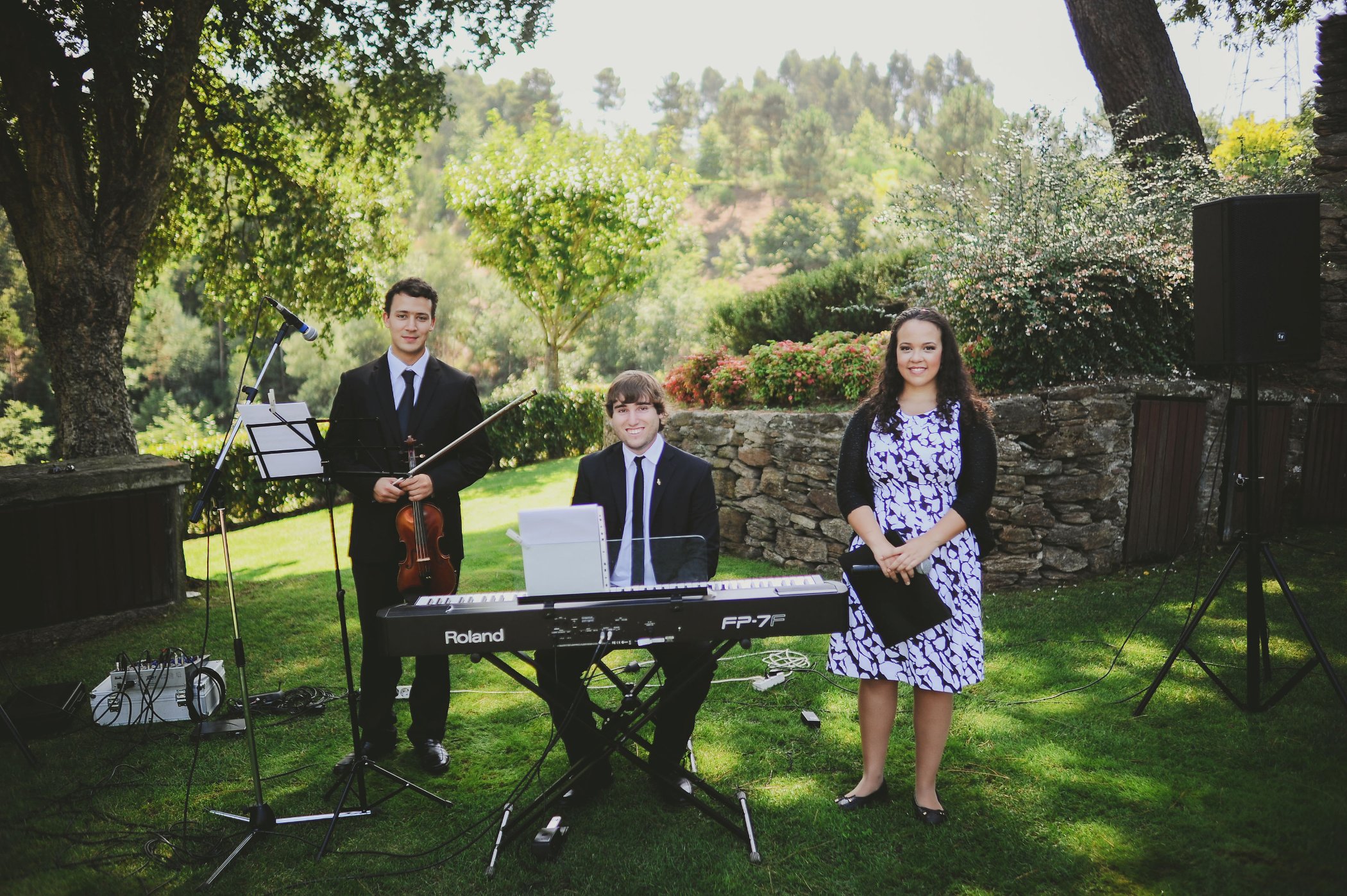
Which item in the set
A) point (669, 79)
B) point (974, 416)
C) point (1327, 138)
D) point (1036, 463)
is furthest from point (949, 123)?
point (974, 416)

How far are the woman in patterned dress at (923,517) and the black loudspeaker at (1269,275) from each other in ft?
5.13

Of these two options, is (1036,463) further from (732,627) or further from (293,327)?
(293,327)

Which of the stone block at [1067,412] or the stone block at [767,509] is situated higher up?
the stone block at [1067,412]

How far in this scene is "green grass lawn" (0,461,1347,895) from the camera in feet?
9.16

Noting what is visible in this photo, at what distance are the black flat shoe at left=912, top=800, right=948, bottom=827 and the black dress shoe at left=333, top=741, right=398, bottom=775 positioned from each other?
2.23 meters

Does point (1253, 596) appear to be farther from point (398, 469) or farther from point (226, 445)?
point (226, 445)

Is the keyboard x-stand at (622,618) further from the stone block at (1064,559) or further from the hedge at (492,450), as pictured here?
the hedge at (492,450)

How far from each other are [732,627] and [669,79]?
65.7m

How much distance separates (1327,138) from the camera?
746 centimetres

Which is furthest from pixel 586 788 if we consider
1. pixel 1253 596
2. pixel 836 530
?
pixel 836 530

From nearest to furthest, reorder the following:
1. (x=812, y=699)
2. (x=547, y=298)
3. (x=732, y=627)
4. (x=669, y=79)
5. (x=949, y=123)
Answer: (x=732, y=627) < (x=812, y=699) < (x=547, y=298) < (x=949, y=123) < (x=669, y=79)

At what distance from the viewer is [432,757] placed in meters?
3.68

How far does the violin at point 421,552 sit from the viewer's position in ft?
10.7

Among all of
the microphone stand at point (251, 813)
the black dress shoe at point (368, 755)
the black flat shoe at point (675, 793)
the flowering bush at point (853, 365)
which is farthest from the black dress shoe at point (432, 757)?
the flowering bush at point (853, 365)
